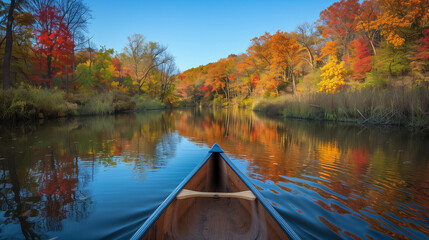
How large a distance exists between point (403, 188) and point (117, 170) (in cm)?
442

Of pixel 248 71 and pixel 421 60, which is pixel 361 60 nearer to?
pixel 421 60

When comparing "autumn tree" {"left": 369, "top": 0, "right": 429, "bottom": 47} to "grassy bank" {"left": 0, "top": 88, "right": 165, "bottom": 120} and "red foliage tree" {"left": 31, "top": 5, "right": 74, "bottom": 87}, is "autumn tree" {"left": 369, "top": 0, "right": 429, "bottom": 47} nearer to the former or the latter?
"grassy bank" {"left": 0, "top": 88, "right": 165, "bottom": 120}

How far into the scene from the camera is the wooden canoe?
1204 millimetres

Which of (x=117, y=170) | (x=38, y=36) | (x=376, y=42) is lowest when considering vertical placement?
(x=117, y=170)

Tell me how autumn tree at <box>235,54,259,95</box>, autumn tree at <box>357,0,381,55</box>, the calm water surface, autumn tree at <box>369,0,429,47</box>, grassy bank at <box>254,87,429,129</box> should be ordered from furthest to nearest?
autumn tree at <box>235,54,259,95</box> < autumn tree at <box>357,0,381,55</box> < autumn tree at <box>369,0,429,47</box> < grassy bank at <box>254,87,429,129</box> < the calm water surface

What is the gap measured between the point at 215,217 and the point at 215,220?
0.04 meters

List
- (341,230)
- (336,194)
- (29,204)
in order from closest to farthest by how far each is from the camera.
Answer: (341,230) < (29,204) < (336,194)

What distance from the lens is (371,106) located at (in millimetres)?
9875

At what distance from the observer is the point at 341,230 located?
182 cm

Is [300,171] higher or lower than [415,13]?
lower

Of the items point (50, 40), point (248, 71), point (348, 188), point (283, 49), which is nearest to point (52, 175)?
point (348, 188)

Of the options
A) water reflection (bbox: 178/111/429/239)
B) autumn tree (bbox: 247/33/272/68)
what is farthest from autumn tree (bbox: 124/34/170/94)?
water reflection (bbox: 178/111/429/239)

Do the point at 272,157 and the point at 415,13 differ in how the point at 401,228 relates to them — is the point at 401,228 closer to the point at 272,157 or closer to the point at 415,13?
the point at 272,157

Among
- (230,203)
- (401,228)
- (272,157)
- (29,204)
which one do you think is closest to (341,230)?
(401,228)
